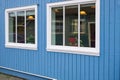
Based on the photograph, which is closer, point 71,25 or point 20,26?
point 71,25

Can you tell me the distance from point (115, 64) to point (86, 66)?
1.10 m

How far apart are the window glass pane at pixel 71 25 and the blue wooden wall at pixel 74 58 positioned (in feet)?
1.57

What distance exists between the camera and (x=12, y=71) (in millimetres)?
11328

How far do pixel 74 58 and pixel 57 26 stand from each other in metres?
1.43

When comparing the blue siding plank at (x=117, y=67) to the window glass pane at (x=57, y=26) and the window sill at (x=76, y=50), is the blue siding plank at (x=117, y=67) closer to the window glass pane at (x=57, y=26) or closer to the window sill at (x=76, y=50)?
the window sill at (x=76, y=50)

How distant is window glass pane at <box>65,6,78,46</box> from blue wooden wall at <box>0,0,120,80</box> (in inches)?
18.8

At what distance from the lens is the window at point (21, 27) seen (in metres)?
10.1

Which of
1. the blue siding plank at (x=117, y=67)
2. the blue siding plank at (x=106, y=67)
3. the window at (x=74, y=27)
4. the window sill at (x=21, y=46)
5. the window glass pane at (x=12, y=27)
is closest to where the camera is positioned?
the blue siding plank at (x=117, y=67)

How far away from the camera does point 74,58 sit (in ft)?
27.2

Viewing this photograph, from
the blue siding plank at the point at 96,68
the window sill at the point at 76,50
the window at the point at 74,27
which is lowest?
the blue siding plank at the point at 96,68

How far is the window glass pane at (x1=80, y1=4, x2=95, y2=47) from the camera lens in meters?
7.80

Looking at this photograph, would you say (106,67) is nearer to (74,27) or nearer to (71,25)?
(74,27)

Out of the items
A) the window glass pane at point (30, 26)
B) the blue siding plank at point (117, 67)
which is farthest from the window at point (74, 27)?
the window glass pane at point (30, 26)

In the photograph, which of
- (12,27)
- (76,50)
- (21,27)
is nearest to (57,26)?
(76,50)
